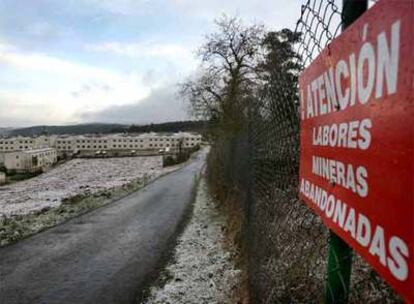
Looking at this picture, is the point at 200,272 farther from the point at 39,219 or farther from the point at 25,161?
the point at 25,161

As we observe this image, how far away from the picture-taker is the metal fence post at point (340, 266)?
5.30 feet

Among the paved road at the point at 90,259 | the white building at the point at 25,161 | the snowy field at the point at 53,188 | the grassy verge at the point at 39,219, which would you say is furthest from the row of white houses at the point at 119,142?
the paved road at the point at 90,259

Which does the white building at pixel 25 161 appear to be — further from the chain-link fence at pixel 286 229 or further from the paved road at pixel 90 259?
the chain-link fence at pixel 286 229

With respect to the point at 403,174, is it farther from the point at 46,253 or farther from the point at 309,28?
the point at 46,253

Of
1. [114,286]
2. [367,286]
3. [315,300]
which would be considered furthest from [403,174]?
[114,286]

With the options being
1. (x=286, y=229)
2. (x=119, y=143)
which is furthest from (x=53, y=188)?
(x=119, y=143)

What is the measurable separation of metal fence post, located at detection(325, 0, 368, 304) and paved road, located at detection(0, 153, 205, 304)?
5.22 m

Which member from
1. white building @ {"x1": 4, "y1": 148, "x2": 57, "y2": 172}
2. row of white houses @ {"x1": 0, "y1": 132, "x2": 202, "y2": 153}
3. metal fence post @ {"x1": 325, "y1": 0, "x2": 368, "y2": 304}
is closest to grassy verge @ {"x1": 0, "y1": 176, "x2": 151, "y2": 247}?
metal fence post @ {"x1": 325, "y1": 0, "x2": 368, "y2": 304}

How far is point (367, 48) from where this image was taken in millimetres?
1259

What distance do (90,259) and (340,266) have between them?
7.81 metres

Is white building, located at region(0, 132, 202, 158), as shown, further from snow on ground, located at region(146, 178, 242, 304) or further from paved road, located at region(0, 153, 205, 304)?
snow on ground, located at region(146, 178, 242, 304)

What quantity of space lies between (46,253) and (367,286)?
714 cm

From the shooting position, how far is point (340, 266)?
1.76 meters

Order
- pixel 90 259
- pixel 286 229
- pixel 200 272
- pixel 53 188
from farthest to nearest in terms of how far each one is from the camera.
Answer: pixel 53 188
pixel 90 259
pixel 200 272
pixel 286 229
